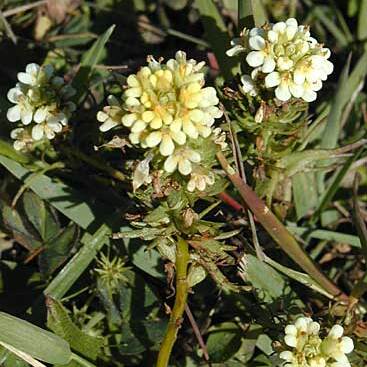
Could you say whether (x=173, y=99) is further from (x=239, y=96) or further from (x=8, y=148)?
(x=8, y=148)

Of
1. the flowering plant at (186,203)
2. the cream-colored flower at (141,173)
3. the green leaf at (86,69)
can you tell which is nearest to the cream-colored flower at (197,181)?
the flowering plant at (186,203)

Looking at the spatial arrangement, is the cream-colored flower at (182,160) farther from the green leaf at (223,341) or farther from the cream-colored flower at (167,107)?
the green leaf at (223,341)

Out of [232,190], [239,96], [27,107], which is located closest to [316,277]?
[232,190]

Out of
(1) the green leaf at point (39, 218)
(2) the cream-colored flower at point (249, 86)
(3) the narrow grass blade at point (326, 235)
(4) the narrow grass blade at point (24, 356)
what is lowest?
(3) the narrow grass blade at point (326, 235)

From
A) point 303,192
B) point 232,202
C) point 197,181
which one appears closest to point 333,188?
point 303,192

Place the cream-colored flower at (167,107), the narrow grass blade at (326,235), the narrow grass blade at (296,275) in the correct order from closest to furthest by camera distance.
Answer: the cream-colored flower at (167,107), the narrow grass blade at (296,275), the narrow grass blade at (326,235)

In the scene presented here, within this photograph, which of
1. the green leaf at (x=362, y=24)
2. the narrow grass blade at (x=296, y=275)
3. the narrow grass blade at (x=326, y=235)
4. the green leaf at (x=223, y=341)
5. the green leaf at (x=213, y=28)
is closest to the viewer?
the narrow grass blade at (x=296, y=275)

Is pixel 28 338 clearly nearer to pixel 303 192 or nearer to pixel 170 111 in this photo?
pixel 170 111
